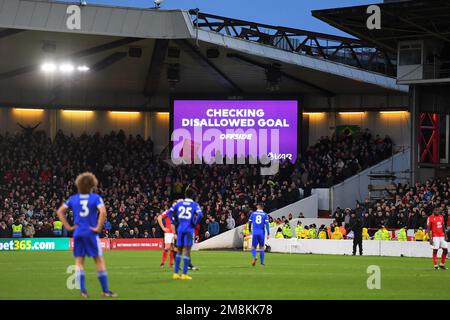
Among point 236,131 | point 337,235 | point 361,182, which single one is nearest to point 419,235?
point 337,235

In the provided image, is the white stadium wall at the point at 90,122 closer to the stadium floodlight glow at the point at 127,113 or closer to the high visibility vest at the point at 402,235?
the stadium floodlight glow at the point at 127,113

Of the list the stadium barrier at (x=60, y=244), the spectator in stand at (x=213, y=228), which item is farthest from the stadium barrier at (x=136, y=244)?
the spectator in stand at (x=213, y=228)

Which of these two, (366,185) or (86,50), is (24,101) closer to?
(86,50)

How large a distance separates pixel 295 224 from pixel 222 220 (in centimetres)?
381

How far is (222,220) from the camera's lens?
4612cm

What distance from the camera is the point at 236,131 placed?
53344 millimetres

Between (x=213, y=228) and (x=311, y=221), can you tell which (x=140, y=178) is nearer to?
(x=213, y=228)

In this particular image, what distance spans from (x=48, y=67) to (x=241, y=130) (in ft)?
42.2

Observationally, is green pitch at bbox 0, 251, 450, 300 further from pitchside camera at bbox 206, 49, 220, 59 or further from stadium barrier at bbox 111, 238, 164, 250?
pitchside camera at bbox 206, 49, 220, 59

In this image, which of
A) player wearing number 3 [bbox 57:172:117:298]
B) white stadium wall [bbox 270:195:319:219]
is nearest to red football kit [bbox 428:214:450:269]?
player wearing number 3 [bbox 57:172:117:298]

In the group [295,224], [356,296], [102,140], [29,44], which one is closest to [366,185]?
[295,224]

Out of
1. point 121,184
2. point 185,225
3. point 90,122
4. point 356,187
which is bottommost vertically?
point 185,225

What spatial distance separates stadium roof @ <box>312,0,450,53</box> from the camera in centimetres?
4409

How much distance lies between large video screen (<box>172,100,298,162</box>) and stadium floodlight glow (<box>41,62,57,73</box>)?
851 centimetres
